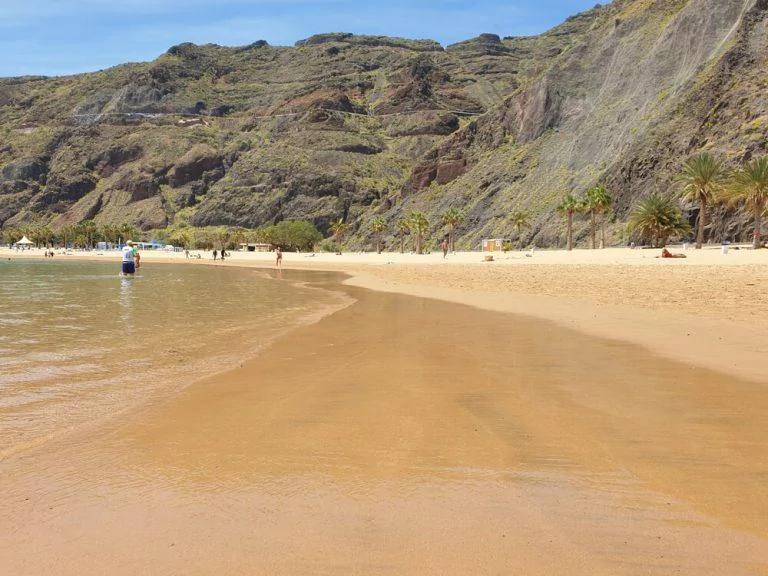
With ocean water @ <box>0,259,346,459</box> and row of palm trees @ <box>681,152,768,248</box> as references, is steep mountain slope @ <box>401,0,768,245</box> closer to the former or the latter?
row of palm trees @ <box>681,152,768,248</box>

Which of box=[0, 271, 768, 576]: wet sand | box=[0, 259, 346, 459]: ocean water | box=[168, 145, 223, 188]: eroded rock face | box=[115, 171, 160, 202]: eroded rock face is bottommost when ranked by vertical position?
box=[0, 259, 346, 459]: ocean water

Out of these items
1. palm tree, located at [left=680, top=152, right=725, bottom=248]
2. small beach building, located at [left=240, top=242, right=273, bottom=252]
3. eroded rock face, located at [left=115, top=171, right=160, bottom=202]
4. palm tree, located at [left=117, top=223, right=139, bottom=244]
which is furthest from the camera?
eroded rock face, located at [left=115, top=171, right=160, bottom=202]

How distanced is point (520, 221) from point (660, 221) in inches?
1071

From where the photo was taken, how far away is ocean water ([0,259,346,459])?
7.57 meters

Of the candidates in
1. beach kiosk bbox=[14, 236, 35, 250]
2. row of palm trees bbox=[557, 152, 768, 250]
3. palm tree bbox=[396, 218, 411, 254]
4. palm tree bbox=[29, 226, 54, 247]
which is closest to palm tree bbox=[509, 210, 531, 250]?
row of palm trees bbox=[557, 152, 768, 250]

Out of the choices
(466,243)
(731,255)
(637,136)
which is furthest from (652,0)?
(731,255)

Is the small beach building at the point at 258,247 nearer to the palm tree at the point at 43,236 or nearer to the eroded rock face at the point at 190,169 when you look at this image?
the eroded rock face at the point at 190,169

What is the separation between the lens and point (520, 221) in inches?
3524

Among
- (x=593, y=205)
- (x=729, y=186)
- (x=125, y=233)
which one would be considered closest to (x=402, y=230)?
(x=593, y=205)

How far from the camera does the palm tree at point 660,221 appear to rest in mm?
63812

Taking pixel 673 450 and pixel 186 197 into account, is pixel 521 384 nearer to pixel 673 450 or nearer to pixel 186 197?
pixel 673 450

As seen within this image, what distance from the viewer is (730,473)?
5137 mm

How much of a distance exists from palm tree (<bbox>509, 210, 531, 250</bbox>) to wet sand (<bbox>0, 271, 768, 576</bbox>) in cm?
8293

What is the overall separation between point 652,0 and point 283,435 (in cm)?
12643
